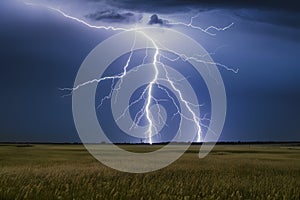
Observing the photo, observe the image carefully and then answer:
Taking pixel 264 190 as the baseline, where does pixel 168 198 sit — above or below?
above

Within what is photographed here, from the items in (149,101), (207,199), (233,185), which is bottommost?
(149,101)

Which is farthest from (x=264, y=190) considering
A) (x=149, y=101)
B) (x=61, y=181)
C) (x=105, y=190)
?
(x=149, y=101)

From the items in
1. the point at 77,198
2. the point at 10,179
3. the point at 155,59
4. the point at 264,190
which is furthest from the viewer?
the point at 155,59

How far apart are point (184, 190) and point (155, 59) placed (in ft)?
67.2

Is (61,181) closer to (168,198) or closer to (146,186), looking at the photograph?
(146,186)

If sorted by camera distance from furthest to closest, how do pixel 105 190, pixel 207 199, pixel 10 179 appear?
pixel 10 179, pixel 105 190, pixel 207 199

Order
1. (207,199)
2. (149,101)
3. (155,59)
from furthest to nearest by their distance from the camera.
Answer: (149,101) < (155,59) < (207,199)

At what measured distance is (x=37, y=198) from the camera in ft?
40.4

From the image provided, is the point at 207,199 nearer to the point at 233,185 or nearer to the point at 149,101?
the point at 233,185

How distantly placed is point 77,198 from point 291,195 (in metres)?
6.04

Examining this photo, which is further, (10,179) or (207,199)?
(10,179)

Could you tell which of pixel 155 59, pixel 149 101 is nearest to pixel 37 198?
pixel 155 59

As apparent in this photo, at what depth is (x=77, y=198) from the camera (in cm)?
1225

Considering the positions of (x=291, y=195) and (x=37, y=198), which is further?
(x=291, y=195)
